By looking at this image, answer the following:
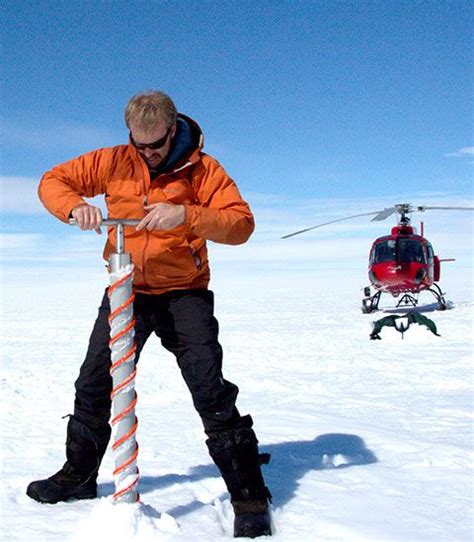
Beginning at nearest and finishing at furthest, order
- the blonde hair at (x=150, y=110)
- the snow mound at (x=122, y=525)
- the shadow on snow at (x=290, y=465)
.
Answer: the snow mound at (x=122, y=525) < the blonde hair at (x=150, y=110) < the shadow on snow at (x=290, y=465)

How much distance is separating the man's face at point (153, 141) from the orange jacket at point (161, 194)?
39 millimetres

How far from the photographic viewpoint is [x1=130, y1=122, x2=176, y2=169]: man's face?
99.7 inches

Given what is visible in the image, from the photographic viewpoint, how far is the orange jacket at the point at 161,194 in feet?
8.61

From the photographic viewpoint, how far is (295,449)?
377cm

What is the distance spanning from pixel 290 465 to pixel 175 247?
4.98 feet

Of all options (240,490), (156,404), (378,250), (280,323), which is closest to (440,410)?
(156,404)

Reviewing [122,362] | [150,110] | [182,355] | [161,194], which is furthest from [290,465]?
[150,110]

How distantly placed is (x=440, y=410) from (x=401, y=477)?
5.85ft

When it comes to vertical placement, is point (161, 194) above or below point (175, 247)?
above

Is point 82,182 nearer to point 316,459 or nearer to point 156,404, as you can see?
point 316,459

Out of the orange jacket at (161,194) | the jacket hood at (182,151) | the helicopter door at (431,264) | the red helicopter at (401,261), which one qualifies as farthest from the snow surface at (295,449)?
the helicopter door at (431,264)

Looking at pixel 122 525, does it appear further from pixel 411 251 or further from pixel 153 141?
pixel 411 251

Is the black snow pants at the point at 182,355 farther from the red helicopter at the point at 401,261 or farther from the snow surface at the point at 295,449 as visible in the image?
the red helicopter at the point at 401,261

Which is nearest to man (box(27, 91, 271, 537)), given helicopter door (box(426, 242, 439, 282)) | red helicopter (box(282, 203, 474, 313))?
red helicopter (box(282, 203, 474, 313))
